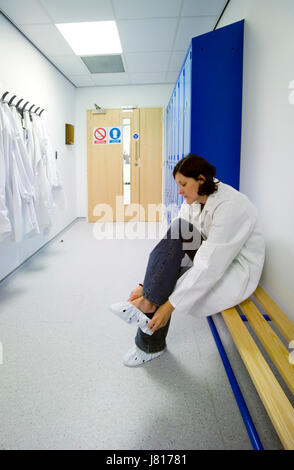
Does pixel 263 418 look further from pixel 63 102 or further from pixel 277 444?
pixel 63 102

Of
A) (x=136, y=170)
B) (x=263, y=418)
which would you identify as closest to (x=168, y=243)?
(x=263, y=418)

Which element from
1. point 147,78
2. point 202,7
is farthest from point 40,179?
point 147,78

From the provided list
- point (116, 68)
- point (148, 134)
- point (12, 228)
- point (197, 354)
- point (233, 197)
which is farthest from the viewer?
point (148, 134)

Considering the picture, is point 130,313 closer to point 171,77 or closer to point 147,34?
point 147,34

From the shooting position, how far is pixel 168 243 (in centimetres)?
152

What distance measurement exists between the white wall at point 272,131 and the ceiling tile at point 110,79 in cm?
323

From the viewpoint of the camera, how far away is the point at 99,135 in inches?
225

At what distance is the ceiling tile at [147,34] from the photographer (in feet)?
10.5

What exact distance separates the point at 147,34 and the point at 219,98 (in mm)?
1882

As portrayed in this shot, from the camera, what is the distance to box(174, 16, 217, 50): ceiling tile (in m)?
3.14

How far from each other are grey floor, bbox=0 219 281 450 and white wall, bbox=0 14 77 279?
30.2 inches

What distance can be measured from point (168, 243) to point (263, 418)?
2.93ft

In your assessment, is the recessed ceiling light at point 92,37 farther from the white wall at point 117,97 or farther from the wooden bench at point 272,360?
the wooden bench at point 272,360

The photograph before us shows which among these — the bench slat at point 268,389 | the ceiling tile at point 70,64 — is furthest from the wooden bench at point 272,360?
the ceiling tile at point 70,64
